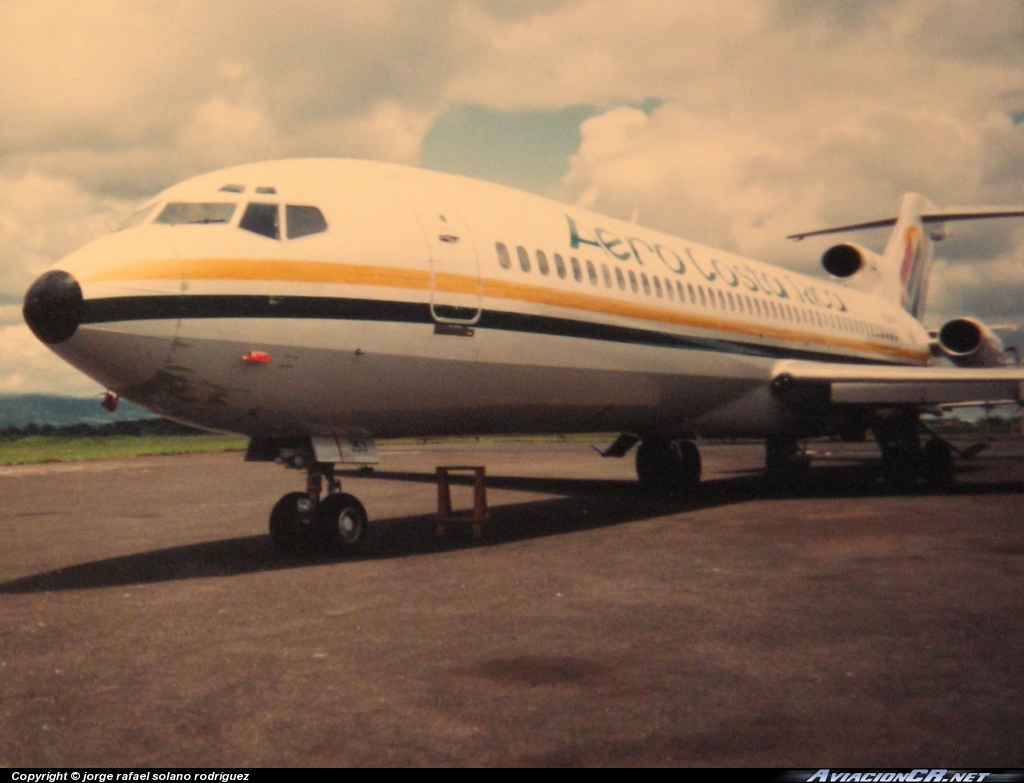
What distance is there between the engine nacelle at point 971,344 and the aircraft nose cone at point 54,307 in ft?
63.9

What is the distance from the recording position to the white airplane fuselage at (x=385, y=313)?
7684mm

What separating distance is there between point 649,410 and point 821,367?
4759 mm

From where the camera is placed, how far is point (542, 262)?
10758 mm

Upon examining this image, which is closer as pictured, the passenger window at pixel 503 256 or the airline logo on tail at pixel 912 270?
the passenger window at pixel 503 256

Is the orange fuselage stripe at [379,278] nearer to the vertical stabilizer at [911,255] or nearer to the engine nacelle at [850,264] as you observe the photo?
the engine nacelle at [850,264]

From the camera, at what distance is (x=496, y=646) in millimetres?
5480

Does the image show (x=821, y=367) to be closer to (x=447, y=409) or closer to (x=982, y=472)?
(x=982, y=472)

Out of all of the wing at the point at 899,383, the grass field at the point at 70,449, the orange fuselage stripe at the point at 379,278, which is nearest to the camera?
the orange fuselage stripe at the point at 379,278

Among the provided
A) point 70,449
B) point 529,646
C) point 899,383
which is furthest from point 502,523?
point 70,449

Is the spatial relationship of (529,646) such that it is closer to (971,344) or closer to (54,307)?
(54,307)

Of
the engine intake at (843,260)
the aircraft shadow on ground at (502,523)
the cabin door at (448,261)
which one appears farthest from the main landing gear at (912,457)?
the cabin door at (448,261)

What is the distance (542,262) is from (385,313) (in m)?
2.61

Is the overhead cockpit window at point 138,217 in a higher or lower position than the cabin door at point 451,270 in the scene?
higher

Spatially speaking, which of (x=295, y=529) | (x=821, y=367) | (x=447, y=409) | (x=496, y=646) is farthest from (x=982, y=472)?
(x=496, y=646)
